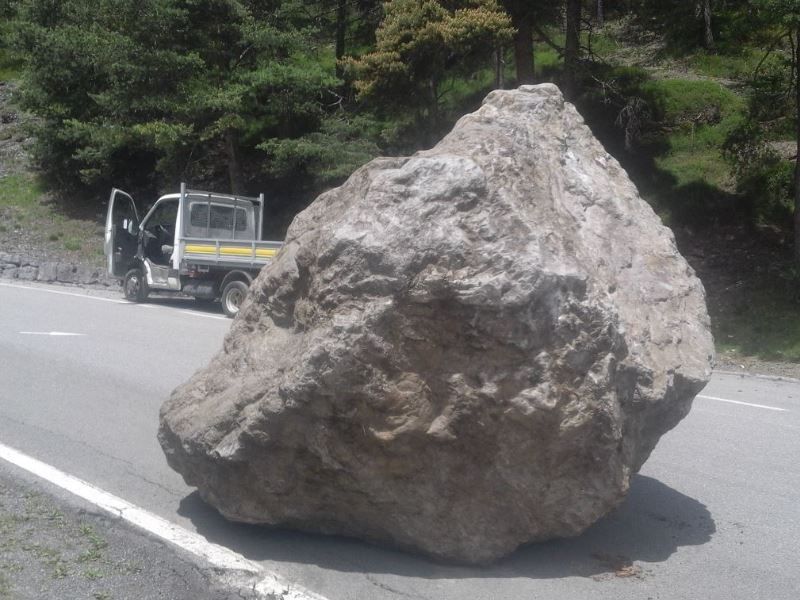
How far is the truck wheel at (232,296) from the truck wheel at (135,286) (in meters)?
2.65

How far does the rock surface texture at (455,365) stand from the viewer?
4.14 m

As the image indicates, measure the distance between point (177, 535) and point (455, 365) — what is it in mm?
1958

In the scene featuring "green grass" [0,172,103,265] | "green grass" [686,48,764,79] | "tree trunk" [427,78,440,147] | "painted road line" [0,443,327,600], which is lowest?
"painted road line" [0,443,327,600]

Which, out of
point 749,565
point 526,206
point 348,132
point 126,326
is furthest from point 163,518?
point 348,132

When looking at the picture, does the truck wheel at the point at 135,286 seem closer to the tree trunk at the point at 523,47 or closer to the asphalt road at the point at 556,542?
the asphalt road at the point at 556,542

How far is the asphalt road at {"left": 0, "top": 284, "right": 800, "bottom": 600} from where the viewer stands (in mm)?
4527

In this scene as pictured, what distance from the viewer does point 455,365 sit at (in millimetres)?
4242

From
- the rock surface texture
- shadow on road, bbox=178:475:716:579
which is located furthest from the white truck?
the rock surface texture

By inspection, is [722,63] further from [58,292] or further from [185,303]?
[58,292]

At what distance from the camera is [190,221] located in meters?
18.1

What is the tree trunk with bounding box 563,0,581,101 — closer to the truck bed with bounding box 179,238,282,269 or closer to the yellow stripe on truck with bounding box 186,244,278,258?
the truck bed with bounding box 179,238,282,269

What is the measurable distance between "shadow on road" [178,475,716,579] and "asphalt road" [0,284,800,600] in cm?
1

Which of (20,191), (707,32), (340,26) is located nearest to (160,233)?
(340,26)

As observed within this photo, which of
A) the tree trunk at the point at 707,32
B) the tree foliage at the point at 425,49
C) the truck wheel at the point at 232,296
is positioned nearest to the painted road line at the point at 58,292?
the truck wheel at the point at 232,296
